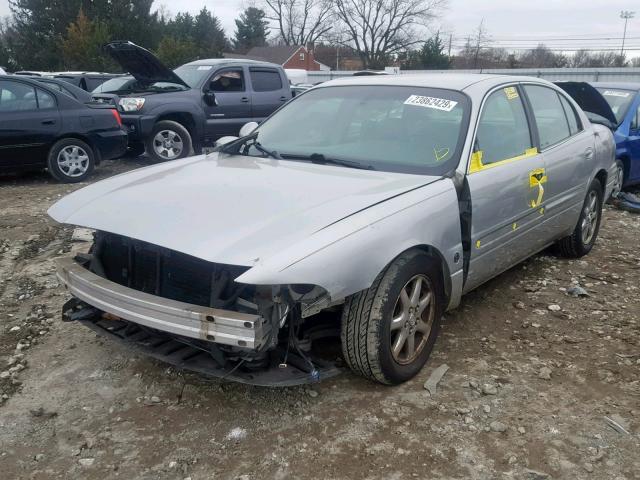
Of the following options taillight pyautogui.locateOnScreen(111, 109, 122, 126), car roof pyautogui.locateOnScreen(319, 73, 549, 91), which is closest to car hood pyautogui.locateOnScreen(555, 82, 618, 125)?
car roof pyautogui.locateOnScreen(319, 73, 549, 91)

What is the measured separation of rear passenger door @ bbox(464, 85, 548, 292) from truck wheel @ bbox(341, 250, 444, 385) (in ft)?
1.49

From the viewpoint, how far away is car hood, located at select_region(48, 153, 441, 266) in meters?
2.62

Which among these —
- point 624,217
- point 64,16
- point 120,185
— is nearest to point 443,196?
point 120,185

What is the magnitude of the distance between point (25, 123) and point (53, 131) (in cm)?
38

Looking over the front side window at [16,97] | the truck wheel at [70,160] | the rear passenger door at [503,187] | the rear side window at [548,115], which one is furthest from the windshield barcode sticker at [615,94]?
the front side window at [16,97]

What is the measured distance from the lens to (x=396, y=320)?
3.02 metres

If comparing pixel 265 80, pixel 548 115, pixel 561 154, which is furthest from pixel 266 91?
pixel 561 154

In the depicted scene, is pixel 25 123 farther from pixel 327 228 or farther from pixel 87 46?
pixel 87 46

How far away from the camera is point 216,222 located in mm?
2771

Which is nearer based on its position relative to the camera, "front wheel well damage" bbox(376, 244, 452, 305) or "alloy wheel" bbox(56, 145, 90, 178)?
"front wheel well damage" bbox(376, 244, 452, 305)

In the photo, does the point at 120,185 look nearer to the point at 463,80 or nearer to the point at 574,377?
the point at 463,80

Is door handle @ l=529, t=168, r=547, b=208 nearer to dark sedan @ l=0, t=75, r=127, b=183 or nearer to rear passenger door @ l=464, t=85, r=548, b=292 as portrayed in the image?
rear passenger door @ l=464, t=85, r=548, b=292

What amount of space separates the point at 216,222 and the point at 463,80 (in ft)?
7.10

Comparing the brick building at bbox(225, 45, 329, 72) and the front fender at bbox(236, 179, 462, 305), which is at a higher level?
the brick building at bbox(225, 45, 329, 72)
